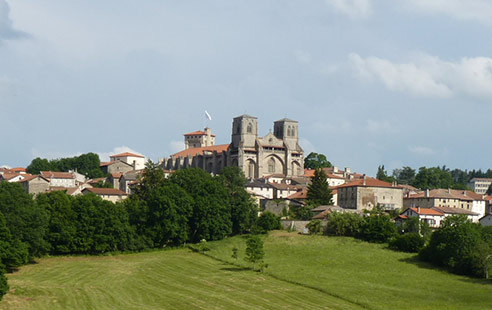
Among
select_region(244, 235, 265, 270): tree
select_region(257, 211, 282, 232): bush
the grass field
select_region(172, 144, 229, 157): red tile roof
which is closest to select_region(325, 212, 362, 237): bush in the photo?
the grass field

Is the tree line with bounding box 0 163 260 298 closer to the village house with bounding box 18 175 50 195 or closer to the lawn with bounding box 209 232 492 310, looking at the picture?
the lawn with bounding box 209 232 492 310

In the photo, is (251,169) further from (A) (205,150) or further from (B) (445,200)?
(B) (445,200)

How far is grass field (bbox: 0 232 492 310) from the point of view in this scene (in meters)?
63.4

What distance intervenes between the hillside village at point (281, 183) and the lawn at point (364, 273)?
1260cm

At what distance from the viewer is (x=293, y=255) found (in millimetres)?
88750

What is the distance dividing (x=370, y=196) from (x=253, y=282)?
1957 inches

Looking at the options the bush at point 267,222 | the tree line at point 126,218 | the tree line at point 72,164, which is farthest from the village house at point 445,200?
the tree line at point 72,164

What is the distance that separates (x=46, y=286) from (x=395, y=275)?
3262 cm

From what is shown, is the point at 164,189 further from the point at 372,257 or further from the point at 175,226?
the point at 372,257

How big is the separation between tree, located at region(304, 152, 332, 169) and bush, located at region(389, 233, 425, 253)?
96.1m

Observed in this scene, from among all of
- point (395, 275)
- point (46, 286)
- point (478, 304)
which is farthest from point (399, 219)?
point (46, 286)

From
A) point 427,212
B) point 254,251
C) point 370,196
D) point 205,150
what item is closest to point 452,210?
point 427,212

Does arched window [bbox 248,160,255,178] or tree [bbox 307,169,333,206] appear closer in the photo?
tree [bbox 307,169,333,206]

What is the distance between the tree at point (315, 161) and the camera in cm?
18938
